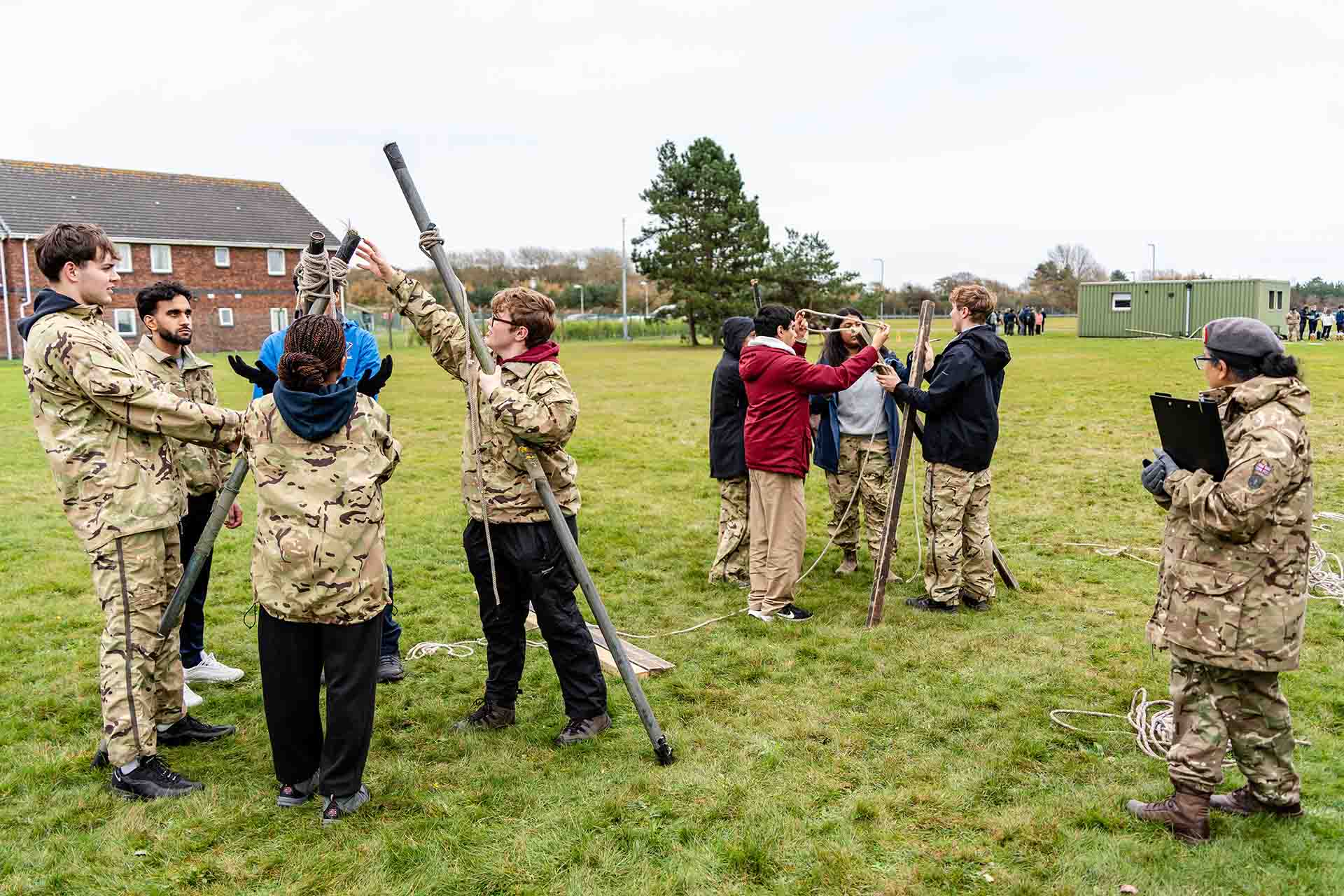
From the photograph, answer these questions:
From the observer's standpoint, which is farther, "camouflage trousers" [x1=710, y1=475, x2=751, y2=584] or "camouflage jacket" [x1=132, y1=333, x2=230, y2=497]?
"camouflage trousers" [x1=710, y1=475, x2=751, y2=584]

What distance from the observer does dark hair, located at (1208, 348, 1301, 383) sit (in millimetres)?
3803

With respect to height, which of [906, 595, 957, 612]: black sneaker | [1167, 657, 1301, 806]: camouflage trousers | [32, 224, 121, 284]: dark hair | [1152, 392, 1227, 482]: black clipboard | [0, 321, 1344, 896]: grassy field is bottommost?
[0, 321, 1344, 896]: grassy field

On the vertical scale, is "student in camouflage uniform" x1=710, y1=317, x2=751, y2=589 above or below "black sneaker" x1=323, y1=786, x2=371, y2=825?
above

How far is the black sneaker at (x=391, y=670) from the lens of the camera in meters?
5.88

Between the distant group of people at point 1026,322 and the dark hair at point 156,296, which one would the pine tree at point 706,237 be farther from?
the dark hair at point 156,296

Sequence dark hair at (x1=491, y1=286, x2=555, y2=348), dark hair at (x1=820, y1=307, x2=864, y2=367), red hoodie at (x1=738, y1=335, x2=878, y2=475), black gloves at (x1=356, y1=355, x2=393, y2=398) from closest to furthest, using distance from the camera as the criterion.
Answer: black gloves at (x1=356, y1=355, x2=393, y2=398) < dark hair at (x1=491, y1=286, x2=555, y2=348) < red hoodie at (x1=738, y1=335, x2=878, y2=475) < dark hair at (x1=820, y1=307, x2=864, y2=367)

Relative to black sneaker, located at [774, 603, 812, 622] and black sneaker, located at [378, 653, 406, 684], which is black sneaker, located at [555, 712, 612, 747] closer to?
black sneaker, located at [378, 653, 406, 684]

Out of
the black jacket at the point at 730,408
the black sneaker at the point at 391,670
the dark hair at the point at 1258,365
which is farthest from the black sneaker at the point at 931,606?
the black sneaker at the point at 391,670

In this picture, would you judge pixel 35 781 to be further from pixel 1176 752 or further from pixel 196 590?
pixel 1176 752

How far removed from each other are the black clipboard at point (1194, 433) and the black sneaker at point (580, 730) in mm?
3098

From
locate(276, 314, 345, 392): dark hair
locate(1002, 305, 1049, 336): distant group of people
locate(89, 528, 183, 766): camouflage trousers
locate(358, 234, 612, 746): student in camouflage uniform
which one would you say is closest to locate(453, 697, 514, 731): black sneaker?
locate(358, 234, 612, 746): student in camouflage uniform

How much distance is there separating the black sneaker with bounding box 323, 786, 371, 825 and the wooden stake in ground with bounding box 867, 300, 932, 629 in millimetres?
→ 3869

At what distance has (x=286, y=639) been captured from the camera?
4086 mm

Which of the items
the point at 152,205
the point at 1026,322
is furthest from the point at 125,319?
the point at 1026,322
